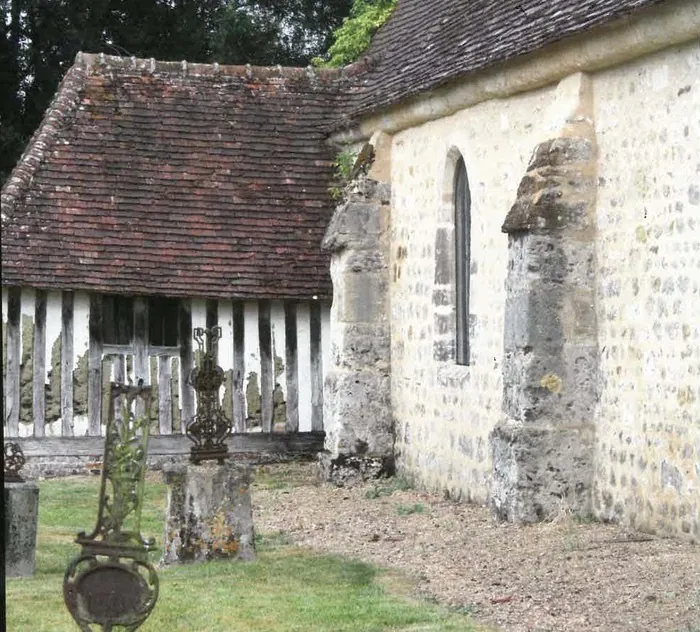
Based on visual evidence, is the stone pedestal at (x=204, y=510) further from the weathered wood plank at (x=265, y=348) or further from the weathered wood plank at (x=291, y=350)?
the weathered wood plank at (x=291, y=350)

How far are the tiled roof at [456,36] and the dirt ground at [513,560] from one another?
11.6 ft

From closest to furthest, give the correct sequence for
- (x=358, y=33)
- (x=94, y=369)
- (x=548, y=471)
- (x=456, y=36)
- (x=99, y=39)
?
(x=548, y=471) < (x=456, y=36) < (x=94, y=369) < (x=358, y=33) < (x=99, y=39)

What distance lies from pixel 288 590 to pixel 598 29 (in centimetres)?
452

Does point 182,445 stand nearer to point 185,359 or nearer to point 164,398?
point 164,398

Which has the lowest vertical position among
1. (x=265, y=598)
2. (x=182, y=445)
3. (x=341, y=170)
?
(x=265, y=598)

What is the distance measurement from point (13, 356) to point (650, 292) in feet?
26.7

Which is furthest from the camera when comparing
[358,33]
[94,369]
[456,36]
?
[358,33]

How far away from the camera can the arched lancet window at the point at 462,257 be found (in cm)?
1421

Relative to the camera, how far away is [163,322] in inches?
673

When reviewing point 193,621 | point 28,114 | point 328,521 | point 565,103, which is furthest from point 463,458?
point 28,114

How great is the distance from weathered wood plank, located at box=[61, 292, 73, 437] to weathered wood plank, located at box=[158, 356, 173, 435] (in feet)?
3.19

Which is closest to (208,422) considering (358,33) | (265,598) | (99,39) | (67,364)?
(265,598)

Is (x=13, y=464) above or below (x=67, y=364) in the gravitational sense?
below

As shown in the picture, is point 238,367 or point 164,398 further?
point 238,367
